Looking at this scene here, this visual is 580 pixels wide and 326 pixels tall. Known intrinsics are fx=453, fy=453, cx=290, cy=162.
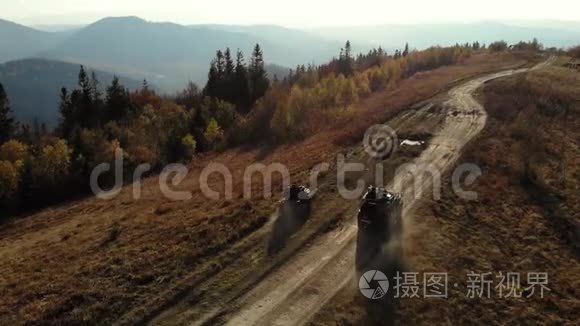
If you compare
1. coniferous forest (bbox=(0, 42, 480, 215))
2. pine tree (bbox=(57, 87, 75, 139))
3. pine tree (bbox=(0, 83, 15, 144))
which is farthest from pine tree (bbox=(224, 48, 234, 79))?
pine tree (bbox=(0, 83, 15, 144))

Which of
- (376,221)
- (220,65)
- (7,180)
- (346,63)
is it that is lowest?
(7,180)

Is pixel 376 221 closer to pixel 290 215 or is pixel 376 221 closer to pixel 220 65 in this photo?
pixel 290 215

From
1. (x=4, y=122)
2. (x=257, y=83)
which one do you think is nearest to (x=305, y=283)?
(x=4, y=122)

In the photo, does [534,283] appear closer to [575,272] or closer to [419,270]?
[575,272]

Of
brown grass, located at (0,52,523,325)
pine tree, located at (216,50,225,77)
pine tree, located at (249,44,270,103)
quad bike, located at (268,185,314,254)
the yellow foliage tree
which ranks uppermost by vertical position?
pine tree, located at (216,50,225,77)

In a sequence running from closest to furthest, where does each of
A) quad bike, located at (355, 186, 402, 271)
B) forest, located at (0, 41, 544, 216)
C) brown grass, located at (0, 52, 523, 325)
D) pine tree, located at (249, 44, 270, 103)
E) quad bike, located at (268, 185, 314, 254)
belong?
brown grass, located at (0, 52, 523, 325) → quad bike, located at (355, 186, 402, 271) → quad bike, located at (268, 185, 314, 254) → forest, located at (0, 41, 544, 216) → pine tree, located at (249, 44, 270, 103)

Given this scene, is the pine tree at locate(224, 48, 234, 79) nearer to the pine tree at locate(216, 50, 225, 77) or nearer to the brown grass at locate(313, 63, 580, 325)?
the pine tree at locate(216, 50, 225, 77)
